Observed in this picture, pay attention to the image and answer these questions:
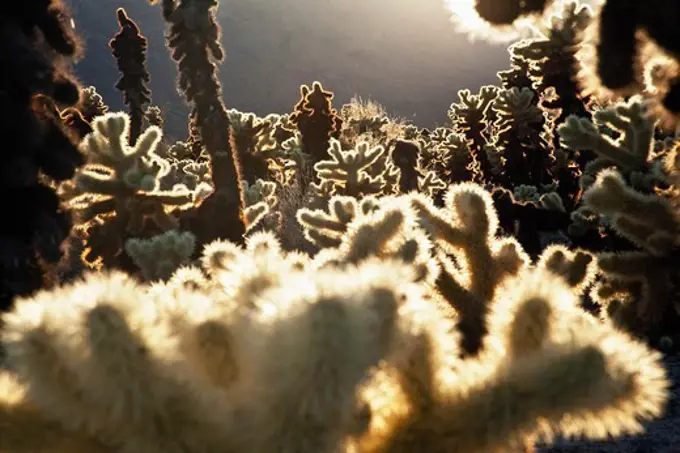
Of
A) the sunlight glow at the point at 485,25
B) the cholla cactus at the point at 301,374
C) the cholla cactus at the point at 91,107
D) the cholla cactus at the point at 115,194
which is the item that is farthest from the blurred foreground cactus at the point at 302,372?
the cholla cactus at the point at 91,107

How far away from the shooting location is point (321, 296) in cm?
88

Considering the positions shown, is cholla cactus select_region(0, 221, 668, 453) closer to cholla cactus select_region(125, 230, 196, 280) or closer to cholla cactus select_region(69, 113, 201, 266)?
cholla cactus select_region(125, 230, 196, 280)

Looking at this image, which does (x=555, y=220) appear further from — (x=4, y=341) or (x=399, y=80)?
(x=399, y=80)

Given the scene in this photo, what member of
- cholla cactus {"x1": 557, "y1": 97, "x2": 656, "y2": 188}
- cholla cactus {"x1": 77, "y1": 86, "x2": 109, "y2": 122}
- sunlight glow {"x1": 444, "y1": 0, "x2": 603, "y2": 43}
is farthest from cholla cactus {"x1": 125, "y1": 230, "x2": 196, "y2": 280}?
cholla cactus {"x1": 77, "y1": 86, "x2": 109, "y2": 122}

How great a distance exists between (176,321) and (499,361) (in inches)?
22.3

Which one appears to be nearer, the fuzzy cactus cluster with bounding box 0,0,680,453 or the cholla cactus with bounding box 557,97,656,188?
the fuzzy cactus cluster with bounding box 0,0,680,453

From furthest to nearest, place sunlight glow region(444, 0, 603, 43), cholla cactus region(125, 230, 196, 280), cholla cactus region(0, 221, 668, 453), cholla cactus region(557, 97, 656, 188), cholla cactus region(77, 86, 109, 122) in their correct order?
1. cholla cactus region(77, 86, 109, 122)
2. cholla cactus region(557, 97, 656, 188)
3. sunlight glow region(444, 0, 603, 43)
4. cholla cactus region(125, 230, 196, 280)
5. cholla cactus region(0, 221, 668, 453)

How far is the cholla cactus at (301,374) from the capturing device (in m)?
0.90

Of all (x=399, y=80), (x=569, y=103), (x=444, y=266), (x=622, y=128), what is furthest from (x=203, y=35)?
(x=399, y=80)

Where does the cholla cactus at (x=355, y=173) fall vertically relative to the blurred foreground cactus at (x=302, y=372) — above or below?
above

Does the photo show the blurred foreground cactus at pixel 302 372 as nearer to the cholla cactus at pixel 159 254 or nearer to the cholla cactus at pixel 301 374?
the cholla cactus at pixel 301 374

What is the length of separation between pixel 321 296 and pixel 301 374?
0.11m

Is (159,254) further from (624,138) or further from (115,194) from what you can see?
(624,138)

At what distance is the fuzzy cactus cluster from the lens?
3.05ft
